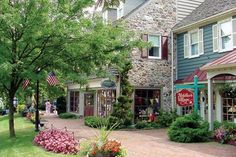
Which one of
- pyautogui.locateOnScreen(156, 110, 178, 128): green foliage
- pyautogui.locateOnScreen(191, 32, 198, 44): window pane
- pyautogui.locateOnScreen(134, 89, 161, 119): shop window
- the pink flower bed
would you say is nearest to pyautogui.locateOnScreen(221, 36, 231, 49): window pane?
pyautogui.locateOnScreen(191, 32, 198, 44): window pane

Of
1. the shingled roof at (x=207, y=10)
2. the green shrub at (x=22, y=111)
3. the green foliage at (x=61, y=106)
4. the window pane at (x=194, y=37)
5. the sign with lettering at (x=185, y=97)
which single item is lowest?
the green shrub at (x=22, y=111)

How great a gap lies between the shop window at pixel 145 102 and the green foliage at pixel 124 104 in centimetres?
149

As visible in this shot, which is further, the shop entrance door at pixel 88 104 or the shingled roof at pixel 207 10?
the shop entrance door at pixel 88 104

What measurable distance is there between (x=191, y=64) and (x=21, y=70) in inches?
430

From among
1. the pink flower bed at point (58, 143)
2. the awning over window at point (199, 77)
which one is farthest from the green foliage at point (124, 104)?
the pink flower bed at point (58, 143)

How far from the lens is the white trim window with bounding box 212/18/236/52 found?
18.0 metres

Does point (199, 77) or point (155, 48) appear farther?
point (155, 48)

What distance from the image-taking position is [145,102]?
22359mm

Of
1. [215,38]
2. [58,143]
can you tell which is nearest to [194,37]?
[215,38]

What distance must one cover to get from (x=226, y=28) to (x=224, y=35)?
1.25ft

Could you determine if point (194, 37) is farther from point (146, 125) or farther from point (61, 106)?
point (61, 106)

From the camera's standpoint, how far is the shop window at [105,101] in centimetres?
2355

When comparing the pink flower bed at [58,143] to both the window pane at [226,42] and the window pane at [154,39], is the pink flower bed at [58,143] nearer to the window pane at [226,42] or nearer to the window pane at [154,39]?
the window pane at [226,42]

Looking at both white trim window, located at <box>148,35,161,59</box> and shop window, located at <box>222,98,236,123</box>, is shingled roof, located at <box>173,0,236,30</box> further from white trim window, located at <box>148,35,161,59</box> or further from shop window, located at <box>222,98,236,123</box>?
shop window, located at <box>222,98,236,123</box>
